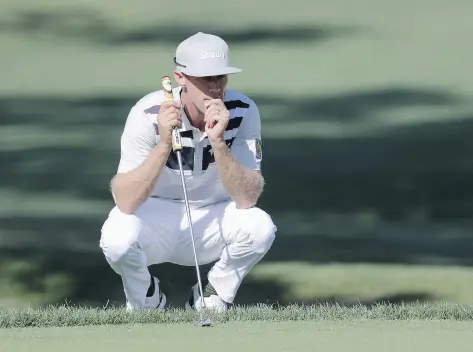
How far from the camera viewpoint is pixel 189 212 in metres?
4.98

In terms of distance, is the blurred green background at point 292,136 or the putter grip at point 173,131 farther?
the blurred green background at point 292,136

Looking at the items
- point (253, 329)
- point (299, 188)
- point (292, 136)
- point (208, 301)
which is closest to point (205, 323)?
point (253, 329)

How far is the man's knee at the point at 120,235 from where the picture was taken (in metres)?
5.06

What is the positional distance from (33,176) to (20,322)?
2.96 meters

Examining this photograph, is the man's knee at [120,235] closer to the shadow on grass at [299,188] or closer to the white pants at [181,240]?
the white pants at [181,240]

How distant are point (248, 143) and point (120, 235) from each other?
0.58m

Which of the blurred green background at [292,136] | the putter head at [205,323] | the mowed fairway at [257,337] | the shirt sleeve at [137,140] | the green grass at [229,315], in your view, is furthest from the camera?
the blurred green background at [292,136]

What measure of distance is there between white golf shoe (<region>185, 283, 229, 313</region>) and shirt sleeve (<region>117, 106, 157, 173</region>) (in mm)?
573

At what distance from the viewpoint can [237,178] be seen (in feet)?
16.5

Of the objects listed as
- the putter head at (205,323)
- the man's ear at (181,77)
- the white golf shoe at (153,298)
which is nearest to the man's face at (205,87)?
the man's ear at (181,77)

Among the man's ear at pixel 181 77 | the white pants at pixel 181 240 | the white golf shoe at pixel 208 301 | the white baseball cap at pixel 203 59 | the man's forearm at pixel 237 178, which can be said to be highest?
the white baseball cap at pixel 203 59

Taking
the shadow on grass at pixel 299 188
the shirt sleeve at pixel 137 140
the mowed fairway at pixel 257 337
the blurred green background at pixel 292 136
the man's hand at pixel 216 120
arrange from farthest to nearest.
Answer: the shadow on grass at pixel 299 188
the blurred green background at pixel 292 136
the shirt sleeve at pixel 137 140
the man's hand at pixel 216 120
the mowed fairway at pixel 257 337

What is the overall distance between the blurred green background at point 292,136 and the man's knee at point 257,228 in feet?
2.25

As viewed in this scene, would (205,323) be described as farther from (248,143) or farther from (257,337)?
(248,143)
